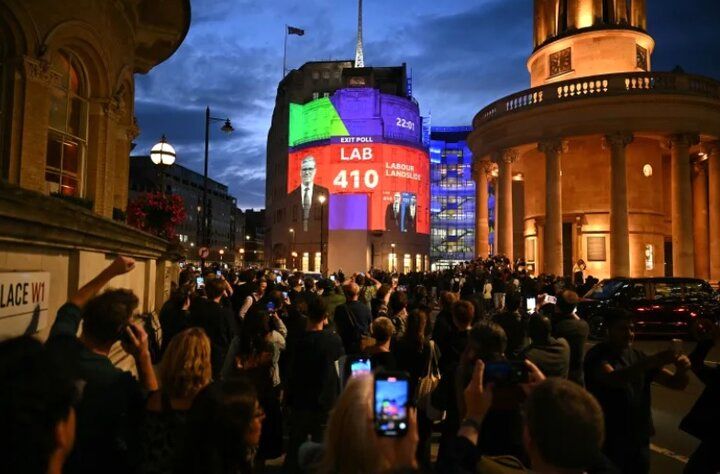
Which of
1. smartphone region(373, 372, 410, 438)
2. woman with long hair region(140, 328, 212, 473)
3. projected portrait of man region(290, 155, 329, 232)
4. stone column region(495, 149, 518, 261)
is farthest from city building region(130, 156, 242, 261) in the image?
smartphone region(373, 372, 410, 438)

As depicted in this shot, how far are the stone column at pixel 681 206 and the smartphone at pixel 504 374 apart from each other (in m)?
26.2

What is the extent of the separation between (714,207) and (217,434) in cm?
3081

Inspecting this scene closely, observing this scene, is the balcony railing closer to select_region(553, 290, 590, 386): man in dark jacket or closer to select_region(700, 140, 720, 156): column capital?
select_region(700, 140, 720, 156): column capital

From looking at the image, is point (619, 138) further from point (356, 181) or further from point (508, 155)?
point (356, 181)

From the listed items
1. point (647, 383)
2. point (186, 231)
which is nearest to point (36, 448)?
point (647, 383)

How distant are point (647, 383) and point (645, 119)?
24.6 meters

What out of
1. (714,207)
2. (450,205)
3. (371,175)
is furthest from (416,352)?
(450,205)

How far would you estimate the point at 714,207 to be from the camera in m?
27.0

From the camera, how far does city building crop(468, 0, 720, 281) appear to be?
1003 inches

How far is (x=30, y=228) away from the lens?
501cm

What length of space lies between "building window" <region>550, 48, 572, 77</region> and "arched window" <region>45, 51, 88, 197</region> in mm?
27079

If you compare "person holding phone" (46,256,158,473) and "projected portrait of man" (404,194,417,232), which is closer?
"person holding phone" (46,256,158,473)

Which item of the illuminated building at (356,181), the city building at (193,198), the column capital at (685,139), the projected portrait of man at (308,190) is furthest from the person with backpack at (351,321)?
the city building at (193,198)

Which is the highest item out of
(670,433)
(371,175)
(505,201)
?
(371,175)
